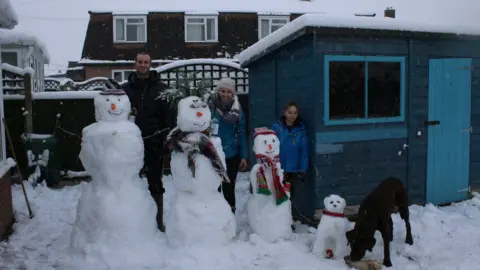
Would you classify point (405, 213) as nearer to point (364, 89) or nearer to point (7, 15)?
point (364, 89)

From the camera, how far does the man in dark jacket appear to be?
5.55 m

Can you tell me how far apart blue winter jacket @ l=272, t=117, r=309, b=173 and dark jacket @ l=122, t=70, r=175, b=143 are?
1.42 metres

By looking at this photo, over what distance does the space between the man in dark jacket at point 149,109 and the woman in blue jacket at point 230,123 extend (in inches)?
24.4

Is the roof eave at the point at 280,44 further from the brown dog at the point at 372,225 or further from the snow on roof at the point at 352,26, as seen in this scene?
the brown dog at the point at 372,225

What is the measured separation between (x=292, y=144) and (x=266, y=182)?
0.79m

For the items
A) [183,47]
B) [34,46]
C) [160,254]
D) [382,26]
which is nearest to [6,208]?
[160,254]

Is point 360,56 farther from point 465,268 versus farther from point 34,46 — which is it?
point 34,46

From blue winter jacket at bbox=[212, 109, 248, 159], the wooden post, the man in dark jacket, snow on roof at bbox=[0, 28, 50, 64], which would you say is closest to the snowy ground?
blue winter jacket at bbox=[212, 109, 248, 159]

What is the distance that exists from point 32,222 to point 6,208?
1.54ft

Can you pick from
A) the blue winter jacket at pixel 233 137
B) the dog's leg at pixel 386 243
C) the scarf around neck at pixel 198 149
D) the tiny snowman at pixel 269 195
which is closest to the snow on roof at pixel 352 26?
the blue winter jacket at pixel 233 137

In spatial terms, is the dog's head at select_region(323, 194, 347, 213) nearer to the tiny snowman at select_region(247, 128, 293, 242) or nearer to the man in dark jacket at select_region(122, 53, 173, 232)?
the tiny snowman at select_region(247, 128, 293, 242)

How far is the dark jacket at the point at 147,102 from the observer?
5.57m

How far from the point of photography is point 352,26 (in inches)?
239

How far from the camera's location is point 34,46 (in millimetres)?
15969
